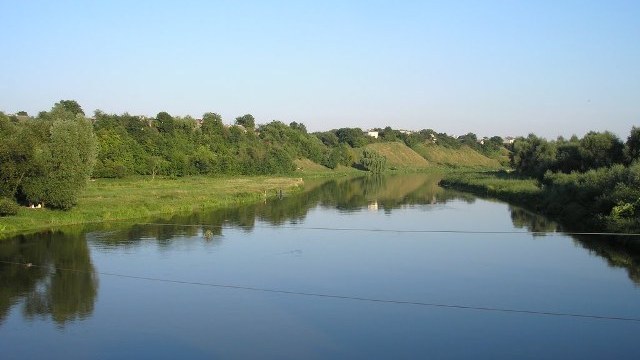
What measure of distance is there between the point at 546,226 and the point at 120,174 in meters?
32.1

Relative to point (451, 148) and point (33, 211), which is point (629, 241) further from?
point (451, 148)

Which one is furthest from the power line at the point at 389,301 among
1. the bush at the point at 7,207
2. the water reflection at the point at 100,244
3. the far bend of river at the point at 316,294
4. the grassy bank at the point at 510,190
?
the grassy bank at the point at 510,190

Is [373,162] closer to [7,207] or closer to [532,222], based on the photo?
[532,222]

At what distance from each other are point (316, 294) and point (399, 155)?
3708 inches

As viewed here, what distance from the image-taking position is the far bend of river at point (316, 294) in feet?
39.7

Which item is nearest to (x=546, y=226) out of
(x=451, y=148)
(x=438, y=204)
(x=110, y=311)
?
(x=438, y=204)

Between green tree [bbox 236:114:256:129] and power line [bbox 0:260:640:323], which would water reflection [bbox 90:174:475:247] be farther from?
green tree [bbox 236:114:256:129]

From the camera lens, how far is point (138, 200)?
112ft

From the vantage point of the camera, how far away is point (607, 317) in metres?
13.8

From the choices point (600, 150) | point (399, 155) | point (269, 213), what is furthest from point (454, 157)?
point (269, 213)

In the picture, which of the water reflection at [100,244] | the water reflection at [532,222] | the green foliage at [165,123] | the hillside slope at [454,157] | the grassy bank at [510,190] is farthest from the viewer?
the hillside slope at [454,157]

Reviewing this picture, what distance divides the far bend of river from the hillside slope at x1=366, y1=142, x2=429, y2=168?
255ft

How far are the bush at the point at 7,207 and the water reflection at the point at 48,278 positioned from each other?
2.28 meters

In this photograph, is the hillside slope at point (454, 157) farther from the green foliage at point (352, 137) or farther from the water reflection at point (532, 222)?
the water reflection at point (532, 222)
